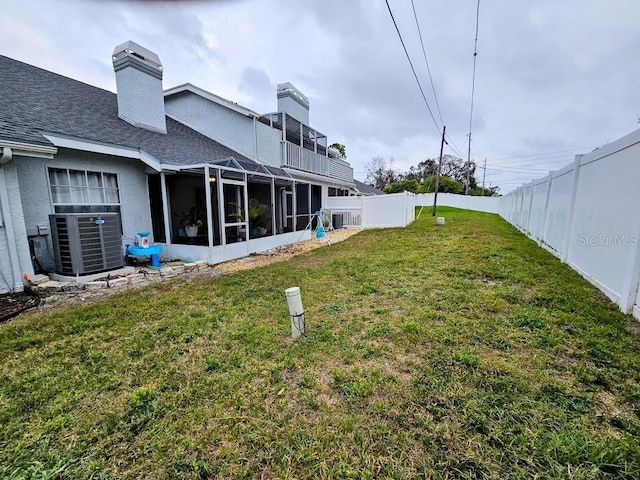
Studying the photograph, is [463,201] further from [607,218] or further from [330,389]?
[330,389]

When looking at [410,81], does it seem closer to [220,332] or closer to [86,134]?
[86,134]

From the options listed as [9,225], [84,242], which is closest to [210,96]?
[84,242]

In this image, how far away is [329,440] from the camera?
1755 mm

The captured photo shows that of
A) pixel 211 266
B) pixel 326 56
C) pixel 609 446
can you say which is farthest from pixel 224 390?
pixel 326 56

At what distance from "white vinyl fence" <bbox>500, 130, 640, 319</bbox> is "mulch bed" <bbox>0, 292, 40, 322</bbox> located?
8.15 metres

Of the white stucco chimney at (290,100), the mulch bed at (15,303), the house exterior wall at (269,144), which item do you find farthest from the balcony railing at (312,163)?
the mulch bed at (15,303)

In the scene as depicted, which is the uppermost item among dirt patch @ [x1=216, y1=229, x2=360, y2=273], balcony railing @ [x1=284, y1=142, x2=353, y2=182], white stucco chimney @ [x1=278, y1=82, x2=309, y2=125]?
white stucco chimney @ [x1=278, y1=82, x2=309, y2=125]

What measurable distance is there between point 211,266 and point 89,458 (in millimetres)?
5458

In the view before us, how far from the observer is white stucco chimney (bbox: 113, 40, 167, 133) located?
856cm

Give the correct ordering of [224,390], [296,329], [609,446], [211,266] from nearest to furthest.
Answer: [609,446] < [224,390] < [296,329] < [211,266]

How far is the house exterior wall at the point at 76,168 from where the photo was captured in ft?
17.4

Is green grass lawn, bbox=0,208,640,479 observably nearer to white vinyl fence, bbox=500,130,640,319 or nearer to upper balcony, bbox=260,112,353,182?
white vinyl fence, bbox=500,130,640,319

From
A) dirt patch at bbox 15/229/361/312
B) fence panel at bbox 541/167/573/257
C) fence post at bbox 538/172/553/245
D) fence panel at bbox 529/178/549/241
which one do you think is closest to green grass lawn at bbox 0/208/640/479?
dirt patch at bbox 15/229/361/312

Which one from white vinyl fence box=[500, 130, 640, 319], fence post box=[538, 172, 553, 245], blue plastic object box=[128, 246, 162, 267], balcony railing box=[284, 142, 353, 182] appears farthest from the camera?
balcony railing box=[284, 142, 353, 182]
